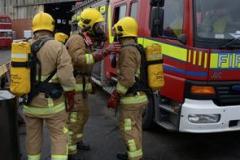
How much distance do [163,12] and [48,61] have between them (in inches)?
77.8

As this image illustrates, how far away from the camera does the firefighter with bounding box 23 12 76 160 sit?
15.5ft

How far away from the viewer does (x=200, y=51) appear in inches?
216

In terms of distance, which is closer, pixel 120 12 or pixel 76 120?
pixel 76 120

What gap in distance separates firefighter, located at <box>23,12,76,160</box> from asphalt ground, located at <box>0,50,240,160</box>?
1.05m

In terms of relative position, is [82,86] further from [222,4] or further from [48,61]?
[222,4]

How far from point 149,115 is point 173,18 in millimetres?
1607

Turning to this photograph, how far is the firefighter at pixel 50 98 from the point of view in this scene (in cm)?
472

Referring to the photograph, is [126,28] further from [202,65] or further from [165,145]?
[165,145]

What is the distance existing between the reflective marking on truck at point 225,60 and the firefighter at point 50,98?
1796 millimetres

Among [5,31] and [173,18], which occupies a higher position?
[173,18]

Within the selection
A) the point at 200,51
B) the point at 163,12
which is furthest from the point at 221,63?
the point at 163,12

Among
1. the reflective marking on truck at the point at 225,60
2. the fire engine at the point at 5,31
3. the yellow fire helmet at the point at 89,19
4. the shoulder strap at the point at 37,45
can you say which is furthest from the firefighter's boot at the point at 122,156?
the fire engine at the point at 5,31

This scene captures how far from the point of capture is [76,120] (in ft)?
19.0

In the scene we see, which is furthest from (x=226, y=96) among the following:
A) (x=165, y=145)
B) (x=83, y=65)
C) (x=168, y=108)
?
(x=83, y=65)
